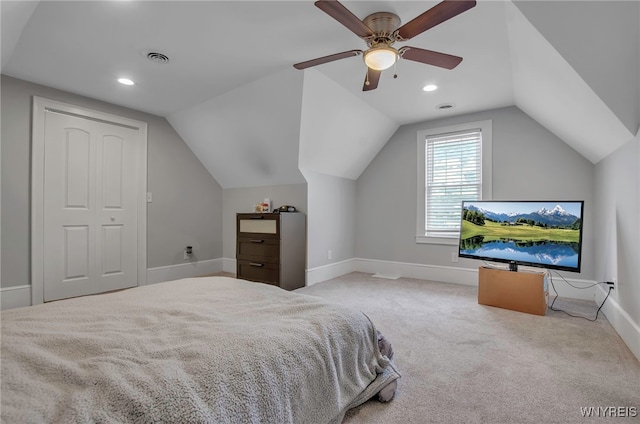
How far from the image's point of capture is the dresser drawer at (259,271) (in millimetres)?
3668

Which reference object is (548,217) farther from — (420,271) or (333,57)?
(333,57)

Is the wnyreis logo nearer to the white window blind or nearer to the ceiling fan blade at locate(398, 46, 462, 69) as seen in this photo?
the ceiling fan blade at locate(398, 46, 462, 69)

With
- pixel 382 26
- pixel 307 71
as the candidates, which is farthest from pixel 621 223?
pixel 307 71

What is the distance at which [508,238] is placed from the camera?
3.19m

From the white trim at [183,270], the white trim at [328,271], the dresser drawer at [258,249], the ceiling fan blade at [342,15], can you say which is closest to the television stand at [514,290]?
the white trim at [328,271]

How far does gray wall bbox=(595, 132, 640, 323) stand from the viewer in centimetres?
218

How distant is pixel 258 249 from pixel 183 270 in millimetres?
1448

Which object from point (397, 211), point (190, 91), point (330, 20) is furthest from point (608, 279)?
point (190, 91)

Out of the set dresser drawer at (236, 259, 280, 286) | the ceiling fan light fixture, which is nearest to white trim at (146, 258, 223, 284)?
dresser drawer at (236, 259, 280, 286)

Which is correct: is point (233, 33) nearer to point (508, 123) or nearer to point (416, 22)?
point (416, 22)

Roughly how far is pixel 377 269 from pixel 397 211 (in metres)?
0.98

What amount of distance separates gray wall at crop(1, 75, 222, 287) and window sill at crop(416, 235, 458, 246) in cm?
325

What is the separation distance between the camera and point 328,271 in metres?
4.41

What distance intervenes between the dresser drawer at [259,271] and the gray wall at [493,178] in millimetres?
1804
